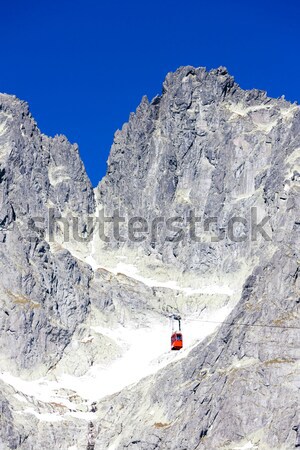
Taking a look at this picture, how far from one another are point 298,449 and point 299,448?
9.0 inches

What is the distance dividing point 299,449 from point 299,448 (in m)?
0.19

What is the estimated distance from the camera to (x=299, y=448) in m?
200

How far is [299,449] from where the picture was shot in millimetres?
199750

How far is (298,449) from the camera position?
200 meters

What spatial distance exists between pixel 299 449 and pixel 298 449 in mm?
194
